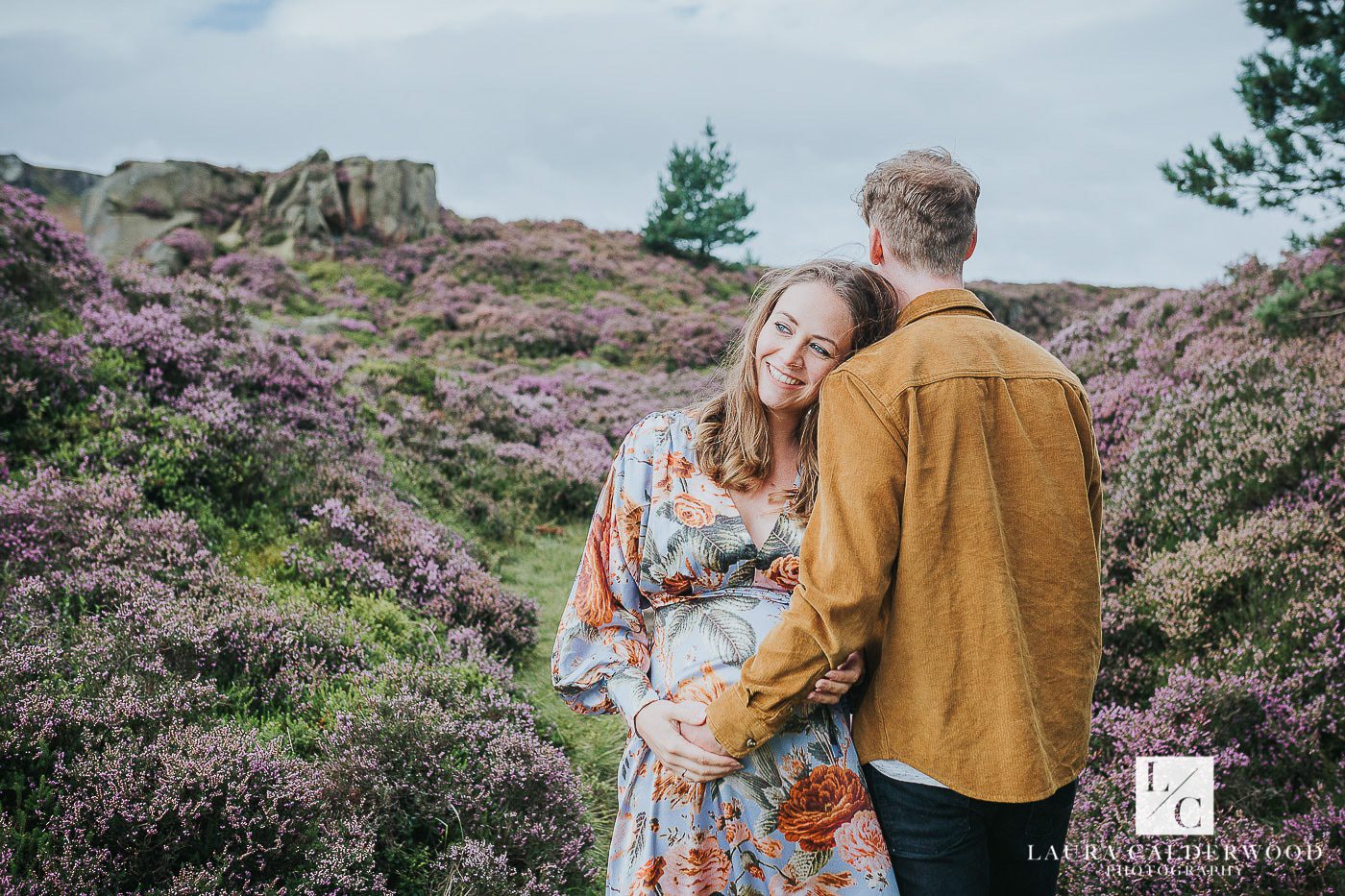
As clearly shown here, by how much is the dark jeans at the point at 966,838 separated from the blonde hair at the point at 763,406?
2.45ft

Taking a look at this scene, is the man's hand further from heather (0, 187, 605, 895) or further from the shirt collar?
heather (0, 187, 605, 895)

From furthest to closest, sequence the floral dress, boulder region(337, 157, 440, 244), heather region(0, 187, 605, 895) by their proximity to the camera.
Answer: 1. boulder region(337, 157, 440, 244)
2. heather region(0, 187, 605, 895)
3. the floral dress

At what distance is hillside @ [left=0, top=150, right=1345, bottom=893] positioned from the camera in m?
2.79

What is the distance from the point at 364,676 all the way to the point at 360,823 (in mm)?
997

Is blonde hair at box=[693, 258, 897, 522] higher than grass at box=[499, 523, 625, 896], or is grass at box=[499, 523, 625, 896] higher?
→ blonde hair at box=[693, 258, 897, 522]

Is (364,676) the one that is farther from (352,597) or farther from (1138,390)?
(1138,390)

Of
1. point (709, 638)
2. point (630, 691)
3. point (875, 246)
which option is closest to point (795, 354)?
point (875, 246)

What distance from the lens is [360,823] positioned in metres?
2.96

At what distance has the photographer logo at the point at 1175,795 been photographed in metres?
3.36

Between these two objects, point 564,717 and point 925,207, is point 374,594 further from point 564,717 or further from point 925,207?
point 925,207

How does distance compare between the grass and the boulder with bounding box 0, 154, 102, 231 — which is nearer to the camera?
the grass

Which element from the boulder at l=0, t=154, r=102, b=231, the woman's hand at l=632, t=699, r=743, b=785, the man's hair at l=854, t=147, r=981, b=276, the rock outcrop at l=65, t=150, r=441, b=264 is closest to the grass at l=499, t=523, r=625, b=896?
the woman's hand at l=632, t=699, r=743, b=785

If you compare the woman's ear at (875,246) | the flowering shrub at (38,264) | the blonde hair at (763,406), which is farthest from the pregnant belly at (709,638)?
the flowering shrub at (38,264)

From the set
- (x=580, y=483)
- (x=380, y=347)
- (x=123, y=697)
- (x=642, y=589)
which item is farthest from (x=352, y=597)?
(x=380, y=347)
